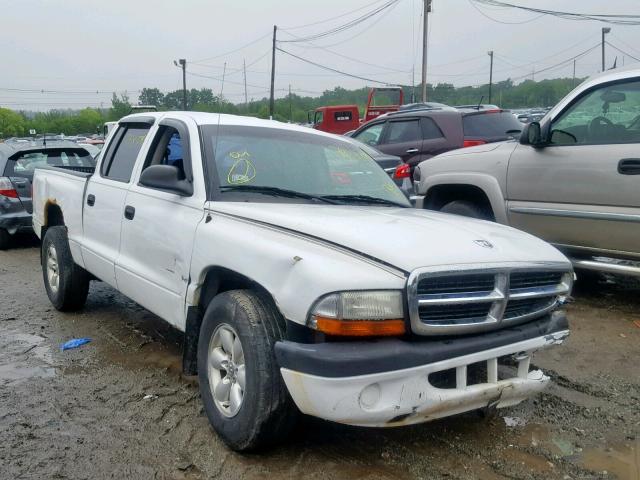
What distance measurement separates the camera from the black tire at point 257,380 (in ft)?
9.64

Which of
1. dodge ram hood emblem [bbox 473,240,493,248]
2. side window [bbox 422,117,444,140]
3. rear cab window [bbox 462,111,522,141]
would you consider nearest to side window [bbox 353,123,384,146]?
side window [bbox 422,117,444,140]

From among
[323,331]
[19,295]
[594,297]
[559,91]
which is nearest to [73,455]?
[323,331]

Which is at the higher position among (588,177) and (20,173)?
(588,177)

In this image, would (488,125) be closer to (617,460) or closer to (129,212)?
(129,212)

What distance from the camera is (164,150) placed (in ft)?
15.3

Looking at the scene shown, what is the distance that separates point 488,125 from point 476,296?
7884 mm

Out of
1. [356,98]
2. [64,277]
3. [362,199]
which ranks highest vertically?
[356,98]

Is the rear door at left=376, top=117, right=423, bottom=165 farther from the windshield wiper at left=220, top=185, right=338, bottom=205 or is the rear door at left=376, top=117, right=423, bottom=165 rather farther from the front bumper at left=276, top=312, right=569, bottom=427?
the front bumper at left=276, top=312, right=569, bottom=427

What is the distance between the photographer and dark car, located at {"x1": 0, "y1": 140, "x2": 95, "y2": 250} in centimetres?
965

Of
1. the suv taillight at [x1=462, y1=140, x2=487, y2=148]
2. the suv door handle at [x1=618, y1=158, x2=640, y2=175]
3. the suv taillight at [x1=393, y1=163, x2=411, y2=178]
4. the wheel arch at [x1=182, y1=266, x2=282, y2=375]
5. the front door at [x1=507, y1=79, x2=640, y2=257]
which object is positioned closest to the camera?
the wheel arch at [x1=182, y1=266, x2=282, y2=375]

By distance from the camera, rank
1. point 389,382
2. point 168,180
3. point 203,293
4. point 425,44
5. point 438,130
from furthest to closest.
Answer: point 425,44, point 438,130, point 168,180, point 203,293, point 389,382

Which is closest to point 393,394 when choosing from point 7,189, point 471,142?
point 471,142

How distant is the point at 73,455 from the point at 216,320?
3.25 feet

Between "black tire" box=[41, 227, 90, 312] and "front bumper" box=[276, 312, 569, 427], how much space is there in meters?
3.51
